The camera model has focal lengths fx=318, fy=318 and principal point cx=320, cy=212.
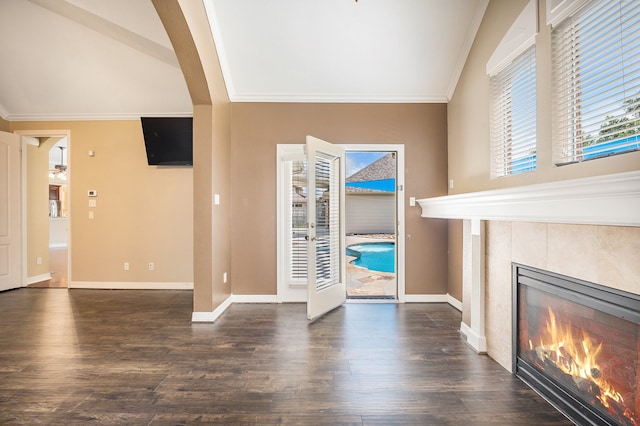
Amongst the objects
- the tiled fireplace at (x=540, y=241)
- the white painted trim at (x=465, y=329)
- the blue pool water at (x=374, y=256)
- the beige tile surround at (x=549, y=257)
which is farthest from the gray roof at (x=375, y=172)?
the beige tile surround at (x=549, y=257)

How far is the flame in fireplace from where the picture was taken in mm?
1698

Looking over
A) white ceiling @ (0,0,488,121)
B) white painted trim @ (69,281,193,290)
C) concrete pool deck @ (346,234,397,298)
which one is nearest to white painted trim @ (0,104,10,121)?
white ceiling @ (0,0,488,121)

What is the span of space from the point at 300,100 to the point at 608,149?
333 cm

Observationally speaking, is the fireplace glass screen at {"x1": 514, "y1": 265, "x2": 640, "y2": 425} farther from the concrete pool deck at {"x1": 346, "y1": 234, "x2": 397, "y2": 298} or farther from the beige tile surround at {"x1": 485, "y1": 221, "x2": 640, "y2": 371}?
the concrete pool deck at {"x1": 346, "y1": 234, "x2": 397, "y2": 298}

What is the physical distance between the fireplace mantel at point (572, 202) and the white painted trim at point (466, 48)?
6.58 feet

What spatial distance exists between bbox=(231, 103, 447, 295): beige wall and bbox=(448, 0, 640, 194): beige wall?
1.12 ft

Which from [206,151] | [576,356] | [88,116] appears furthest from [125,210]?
[576,356]

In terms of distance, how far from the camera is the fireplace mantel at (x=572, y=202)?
1.32 m

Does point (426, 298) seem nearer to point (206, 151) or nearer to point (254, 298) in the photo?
point (254, 298)

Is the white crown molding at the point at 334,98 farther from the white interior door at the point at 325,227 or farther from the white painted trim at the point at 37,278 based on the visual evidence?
the white painted trim at the point at 37,278

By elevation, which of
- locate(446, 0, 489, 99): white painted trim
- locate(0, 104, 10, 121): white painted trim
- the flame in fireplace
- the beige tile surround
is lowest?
the flame in fireplace

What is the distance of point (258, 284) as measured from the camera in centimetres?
432

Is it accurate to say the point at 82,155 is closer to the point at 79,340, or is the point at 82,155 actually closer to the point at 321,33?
the point at 79,340

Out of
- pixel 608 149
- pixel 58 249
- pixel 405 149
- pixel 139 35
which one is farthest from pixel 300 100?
pixel 58 249
